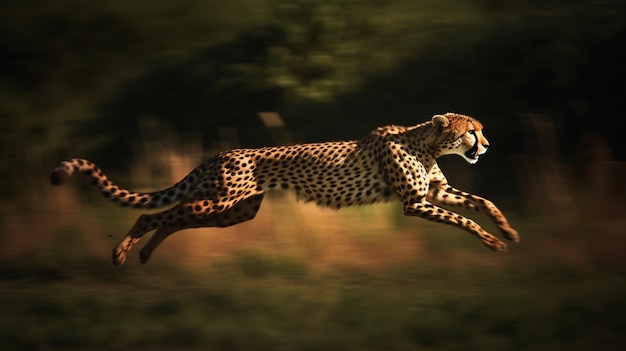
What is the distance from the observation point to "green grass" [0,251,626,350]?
5.95 meters

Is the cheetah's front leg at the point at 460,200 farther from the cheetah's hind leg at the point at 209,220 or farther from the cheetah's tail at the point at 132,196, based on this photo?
the cheetah's tail at the point at 132,196

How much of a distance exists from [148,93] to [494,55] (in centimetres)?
384

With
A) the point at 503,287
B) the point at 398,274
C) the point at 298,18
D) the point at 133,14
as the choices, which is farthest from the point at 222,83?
the point at 503,287

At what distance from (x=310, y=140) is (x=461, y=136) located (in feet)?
12.2

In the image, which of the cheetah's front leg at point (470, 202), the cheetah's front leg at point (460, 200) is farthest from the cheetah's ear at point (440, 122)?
the cheetah's front leg at point (470, 202)

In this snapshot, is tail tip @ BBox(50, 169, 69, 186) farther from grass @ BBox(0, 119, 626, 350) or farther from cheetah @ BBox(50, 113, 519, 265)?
grass @ BBox(0, 119, 626, 350)

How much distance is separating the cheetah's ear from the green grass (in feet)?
3.35

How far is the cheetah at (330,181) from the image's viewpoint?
7191mm

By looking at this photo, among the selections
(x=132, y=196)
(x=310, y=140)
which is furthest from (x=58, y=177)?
(x=310, y=140)

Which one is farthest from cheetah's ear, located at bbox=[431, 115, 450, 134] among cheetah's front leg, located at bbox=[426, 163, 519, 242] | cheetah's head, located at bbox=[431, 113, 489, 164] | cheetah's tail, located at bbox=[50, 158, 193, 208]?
cheetah's tail, located at bbox=[50, 158, 193, 208]

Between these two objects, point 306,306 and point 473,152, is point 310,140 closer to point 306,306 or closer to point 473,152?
point 473,152

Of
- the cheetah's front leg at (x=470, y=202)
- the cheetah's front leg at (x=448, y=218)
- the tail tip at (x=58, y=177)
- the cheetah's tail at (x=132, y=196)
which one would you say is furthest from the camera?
the cheetah's tail at (x=132, y=196)

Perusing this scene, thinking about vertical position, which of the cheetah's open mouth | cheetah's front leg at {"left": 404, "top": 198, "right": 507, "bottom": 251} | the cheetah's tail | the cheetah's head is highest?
the cheetah's head

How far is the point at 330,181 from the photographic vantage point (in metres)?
7.39
